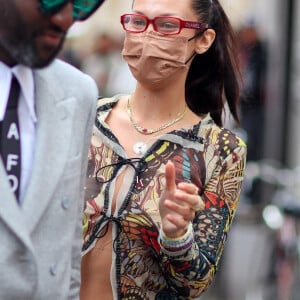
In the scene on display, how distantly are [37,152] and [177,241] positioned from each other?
884 millimetres

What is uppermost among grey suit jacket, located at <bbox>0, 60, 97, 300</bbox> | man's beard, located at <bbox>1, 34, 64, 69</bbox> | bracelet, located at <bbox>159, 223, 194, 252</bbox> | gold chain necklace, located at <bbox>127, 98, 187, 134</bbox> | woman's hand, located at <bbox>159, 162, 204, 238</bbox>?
man's beard, located at <bbox>1, 34, 64, 69</bbox>

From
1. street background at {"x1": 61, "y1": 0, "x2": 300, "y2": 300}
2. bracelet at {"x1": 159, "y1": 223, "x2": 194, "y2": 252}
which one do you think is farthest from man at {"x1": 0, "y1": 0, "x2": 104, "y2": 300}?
street background at {"x1": 61, "y1": 0, "x2": 300, "y2": 300}

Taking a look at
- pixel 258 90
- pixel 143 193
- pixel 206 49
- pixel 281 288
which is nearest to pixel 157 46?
pixel 206 49

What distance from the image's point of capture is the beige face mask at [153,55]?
4191mm

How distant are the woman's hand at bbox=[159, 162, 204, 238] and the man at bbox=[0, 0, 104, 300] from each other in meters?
0.35

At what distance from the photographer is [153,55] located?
4.19 m

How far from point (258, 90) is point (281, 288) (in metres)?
5.34

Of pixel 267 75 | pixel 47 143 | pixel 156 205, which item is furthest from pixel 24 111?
pixel 267 75

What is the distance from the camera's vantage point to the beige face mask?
4.19 m

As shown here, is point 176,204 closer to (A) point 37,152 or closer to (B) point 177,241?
(B) point 177,241

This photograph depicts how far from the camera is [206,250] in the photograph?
4066 mm

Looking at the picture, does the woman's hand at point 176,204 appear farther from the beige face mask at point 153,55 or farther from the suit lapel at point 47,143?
the beige face mask at point 153,55

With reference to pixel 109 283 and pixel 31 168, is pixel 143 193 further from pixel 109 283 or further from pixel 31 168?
pixel 31 168

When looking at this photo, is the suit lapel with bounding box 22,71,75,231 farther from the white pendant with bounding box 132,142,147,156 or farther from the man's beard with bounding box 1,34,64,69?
the white pendant with bounding box 132,142,147,156
